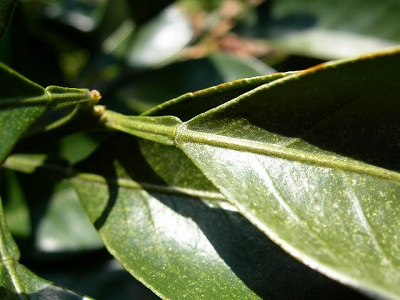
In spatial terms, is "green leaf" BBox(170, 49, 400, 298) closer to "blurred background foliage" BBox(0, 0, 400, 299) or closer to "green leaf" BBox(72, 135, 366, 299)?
"green leaf" BBox(72, 135, 366, 299)

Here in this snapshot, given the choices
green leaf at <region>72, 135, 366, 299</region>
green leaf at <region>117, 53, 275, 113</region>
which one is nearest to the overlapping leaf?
green leaf at <region>72, 135, 366, 299</region>

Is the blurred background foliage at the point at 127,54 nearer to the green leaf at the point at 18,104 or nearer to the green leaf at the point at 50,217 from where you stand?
the green leaf at the point at 50,217

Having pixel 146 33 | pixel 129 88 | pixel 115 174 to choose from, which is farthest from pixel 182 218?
pixel 146 33

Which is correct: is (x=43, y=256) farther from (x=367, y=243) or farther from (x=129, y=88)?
(x=367, y=243)

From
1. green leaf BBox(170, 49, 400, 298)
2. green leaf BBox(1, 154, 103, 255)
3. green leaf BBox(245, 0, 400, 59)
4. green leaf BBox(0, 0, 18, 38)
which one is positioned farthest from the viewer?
green leaf BBox(245, 0, 400, 59)

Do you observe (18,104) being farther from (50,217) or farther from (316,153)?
(50,217)
